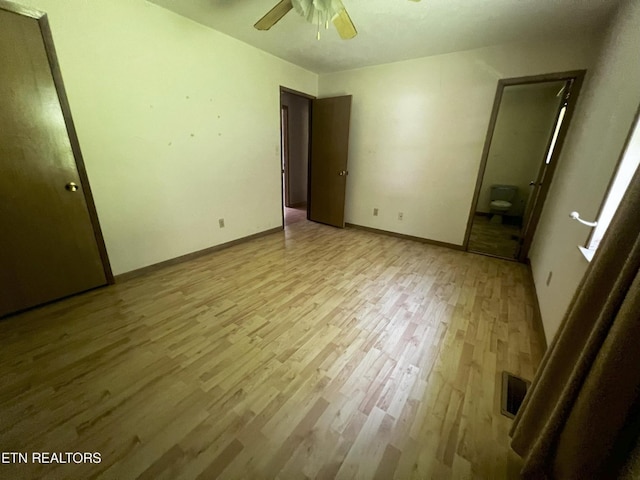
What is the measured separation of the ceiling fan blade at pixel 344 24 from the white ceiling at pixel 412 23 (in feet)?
0.89

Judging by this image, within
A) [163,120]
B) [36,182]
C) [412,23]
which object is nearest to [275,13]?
[412,23]

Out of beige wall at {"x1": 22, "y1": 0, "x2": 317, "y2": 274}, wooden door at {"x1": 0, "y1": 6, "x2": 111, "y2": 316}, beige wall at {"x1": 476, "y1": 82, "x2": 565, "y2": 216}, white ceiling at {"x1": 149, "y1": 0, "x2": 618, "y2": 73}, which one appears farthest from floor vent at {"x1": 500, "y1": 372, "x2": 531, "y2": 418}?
beige wall at {"x1": 476, "y1": 82, "x2": 565, "y2": 216}

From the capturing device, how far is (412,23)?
2.21 metres

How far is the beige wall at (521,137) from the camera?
423 cm

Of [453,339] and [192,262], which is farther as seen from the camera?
[192,262]

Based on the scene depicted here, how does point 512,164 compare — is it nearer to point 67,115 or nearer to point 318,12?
point 318,12

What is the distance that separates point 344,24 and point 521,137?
4.57 metres

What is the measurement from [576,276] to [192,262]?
3.25 meters

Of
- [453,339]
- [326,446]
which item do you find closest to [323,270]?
[453,339]

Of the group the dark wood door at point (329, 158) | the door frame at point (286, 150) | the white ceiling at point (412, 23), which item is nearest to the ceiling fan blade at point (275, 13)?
the white ceiling at point (412, 23)

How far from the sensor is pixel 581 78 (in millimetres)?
2354

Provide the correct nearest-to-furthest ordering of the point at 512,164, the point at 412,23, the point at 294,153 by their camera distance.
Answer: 1. the point at 412,23
2. the point at 512,164
3. the point at 294,153

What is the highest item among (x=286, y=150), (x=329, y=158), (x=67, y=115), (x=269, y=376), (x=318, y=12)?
(x=318, y=12)

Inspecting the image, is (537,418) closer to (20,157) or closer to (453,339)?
(453,339)
